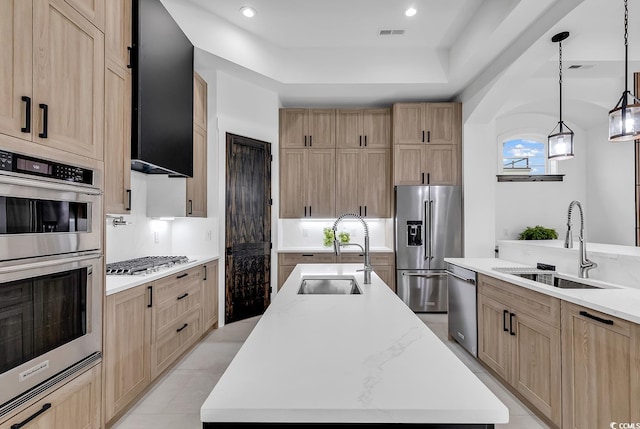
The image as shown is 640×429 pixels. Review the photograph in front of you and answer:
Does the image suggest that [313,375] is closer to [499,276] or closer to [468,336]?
[499,276]

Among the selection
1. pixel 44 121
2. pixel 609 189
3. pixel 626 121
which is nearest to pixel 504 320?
pixel 626 121

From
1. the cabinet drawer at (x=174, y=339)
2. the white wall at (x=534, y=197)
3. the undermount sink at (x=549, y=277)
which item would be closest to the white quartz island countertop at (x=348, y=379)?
the cabinet drawer at (x=174, y=339)

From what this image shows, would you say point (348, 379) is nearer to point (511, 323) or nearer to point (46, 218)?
point (46, 218)

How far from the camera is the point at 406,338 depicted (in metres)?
1.20

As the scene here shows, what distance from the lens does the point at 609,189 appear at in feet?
18.8

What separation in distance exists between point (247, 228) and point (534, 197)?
5142 millimetres

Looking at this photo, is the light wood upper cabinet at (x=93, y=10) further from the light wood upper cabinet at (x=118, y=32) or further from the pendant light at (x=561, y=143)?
the pendant light at (x=561, y=143)

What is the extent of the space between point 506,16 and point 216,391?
3.37m

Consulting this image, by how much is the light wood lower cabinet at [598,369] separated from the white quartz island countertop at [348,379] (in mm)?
1026

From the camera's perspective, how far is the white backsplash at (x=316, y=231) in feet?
17.1

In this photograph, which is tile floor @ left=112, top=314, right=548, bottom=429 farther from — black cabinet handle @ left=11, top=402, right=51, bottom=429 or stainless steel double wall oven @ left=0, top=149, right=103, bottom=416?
black cabinet handle @ left=11, top=402, right=51, bottom=429

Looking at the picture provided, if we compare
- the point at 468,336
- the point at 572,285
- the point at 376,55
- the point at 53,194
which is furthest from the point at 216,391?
the point at 376,55

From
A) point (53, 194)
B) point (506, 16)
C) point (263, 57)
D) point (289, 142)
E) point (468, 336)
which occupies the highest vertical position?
point (263, 57)

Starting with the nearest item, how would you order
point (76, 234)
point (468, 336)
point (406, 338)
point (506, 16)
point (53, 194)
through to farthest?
point (406, 338)
point (53, 194)
point (76, 234)
point (506, 16)
point (468, 336)
